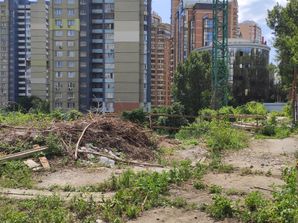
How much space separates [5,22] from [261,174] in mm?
84666

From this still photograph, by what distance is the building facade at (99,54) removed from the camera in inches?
2785

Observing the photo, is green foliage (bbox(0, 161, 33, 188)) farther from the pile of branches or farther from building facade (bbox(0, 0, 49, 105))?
building facade (bbox(0, 0, 49, 105))

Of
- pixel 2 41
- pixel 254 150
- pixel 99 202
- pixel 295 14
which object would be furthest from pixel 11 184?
pixel 2 41

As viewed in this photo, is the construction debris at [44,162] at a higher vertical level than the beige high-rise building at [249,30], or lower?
lower

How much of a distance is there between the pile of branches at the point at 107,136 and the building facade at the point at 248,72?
51047 mm

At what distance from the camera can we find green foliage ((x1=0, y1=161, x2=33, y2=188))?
8.11 metres

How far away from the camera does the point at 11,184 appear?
26.6 ft

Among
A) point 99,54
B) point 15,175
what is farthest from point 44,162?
point 99,54

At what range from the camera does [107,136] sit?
11.9 metres

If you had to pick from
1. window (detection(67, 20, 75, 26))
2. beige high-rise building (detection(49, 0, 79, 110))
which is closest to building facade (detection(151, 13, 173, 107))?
beige high-rise building (detection(49, 0, 79, 110))

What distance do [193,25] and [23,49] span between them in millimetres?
35074

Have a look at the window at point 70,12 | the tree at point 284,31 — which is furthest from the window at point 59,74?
the tree at point 284,31

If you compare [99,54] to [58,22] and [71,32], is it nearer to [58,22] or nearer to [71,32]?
[71,32]

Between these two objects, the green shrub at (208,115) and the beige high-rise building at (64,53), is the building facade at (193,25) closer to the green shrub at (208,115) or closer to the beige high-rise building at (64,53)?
the beige high-rise building at (64,53)
